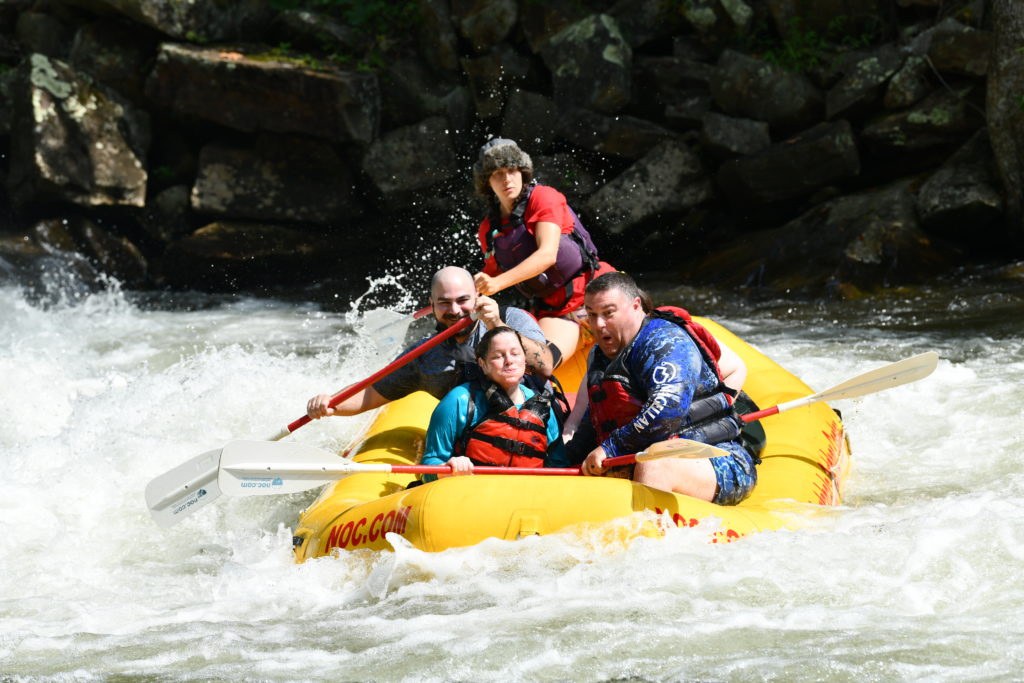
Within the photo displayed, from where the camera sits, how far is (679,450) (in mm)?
3229

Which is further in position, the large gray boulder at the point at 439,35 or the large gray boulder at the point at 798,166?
the large gray boulder at the point at 439,35

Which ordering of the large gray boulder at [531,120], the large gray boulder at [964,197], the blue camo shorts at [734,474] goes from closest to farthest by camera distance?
the blue camo shorts at [734,474] < the large gray boulder at [964,197] < the large gray boulder at [531,120]

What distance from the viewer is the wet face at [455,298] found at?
3.93 m

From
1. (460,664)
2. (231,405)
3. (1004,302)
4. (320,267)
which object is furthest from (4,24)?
(460,664)

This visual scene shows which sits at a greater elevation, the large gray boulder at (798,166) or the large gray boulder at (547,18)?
the large gray boulder at (547,18)

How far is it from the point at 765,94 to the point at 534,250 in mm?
4984

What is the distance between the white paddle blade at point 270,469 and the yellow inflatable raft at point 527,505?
0.38ft

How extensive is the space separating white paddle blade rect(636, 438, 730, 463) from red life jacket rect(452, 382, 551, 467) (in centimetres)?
48

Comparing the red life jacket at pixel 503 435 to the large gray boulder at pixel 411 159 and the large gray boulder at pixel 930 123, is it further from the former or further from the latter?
the large gray boulder at pixel 411 159

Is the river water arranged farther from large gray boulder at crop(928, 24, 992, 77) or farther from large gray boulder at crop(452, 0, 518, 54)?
large gray boulder at crop(452, 0, 518, 54)

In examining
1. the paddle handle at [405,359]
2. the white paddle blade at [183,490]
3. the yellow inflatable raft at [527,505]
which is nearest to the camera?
the yellow inflatable raft at [527,505]

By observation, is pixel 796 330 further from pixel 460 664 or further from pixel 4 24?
pixel 4 24

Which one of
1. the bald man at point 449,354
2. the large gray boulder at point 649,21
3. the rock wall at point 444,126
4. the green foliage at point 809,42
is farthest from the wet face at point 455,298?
the large gray boulder at point 649,21

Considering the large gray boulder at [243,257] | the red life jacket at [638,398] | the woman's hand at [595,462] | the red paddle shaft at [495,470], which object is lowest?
the large gray boulder at [243,257]
